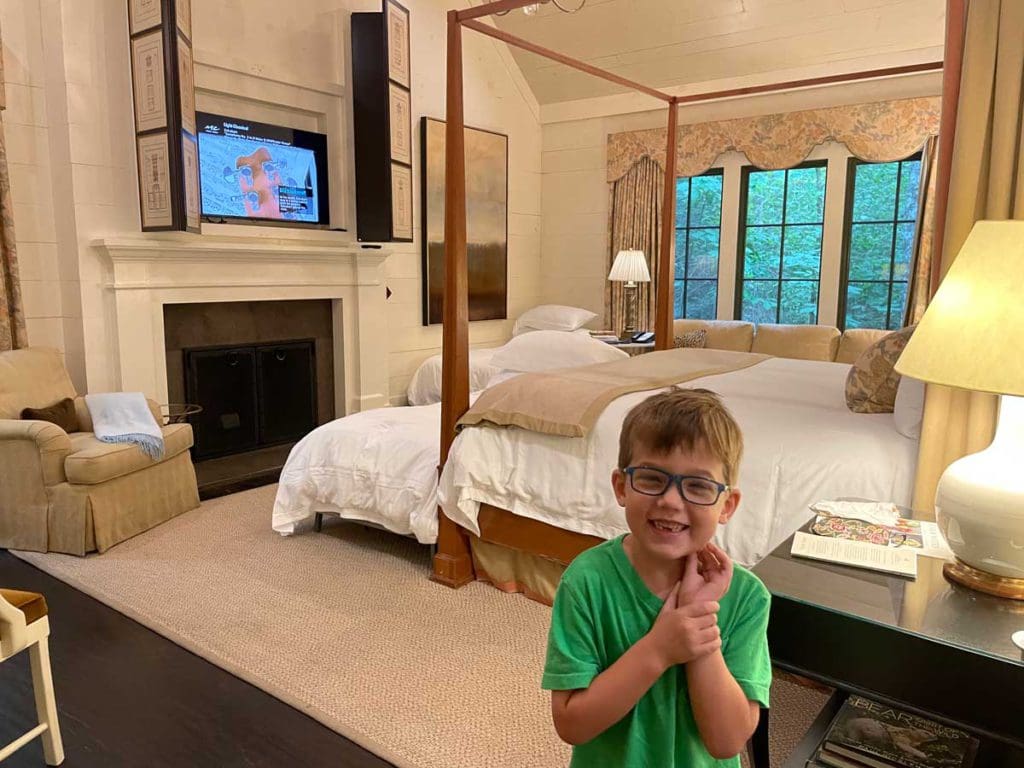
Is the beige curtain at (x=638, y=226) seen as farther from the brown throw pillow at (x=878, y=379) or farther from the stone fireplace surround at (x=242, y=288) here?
the brown throw pillow at (x=878, y=379)

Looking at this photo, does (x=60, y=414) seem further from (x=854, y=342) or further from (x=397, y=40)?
(x=854, y=342)

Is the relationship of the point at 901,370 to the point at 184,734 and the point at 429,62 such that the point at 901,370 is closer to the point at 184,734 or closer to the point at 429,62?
the point at 184,734

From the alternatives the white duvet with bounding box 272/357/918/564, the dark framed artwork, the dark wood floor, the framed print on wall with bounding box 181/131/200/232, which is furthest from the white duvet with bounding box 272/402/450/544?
the dark framed artwork

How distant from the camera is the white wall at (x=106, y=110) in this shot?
3.86 metres

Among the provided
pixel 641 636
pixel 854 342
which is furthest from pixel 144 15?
pixel 854 342

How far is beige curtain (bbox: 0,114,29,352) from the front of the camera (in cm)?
370

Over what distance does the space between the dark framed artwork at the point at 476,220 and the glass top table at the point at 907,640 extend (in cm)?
448

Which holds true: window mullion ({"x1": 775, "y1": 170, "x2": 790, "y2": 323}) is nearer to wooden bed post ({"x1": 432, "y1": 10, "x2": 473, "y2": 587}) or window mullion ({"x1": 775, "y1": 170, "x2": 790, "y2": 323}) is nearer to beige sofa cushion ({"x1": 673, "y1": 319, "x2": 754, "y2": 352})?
beige sofa cushion ({"x1": 673, "y1": 319, "x2": 754, "y2": 352})

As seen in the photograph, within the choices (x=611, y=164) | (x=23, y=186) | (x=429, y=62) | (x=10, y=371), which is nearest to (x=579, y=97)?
(x=611, y=164)

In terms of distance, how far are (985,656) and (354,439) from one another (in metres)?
2.47

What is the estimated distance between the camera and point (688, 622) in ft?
2.70

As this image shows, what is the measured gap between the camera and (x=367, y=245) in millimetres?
5363

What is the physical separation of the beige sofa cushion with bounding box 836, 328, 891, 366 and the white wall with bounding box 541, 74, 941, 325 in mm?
361

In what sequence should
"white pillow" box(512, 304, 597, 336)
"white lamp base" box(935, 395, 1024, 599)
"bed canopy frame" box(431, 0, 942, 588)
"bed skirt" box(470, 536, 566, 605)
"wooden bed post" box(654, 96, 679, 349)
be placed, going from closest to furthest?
"white lamp base" box(935, 395, 1024, 599), "bed canopy frame" box(431, 0, 942, 588), "bed skirt" box(470, 536, 566, 605), "wooden bed post" box(654, 96, 679, 349), "white pillow" box(512, 304, 597, 336)
